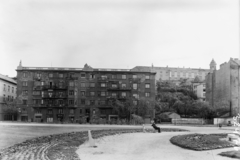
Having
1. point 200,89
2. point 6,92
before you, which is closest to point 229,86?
point 200,89

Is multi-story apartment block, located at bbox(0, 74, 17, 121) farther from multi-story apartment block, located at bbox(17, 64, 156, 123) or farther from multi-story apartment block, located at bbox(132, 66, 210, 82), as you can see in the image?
multi-story apartment block, located at bbox(132, 66, 210, 82)

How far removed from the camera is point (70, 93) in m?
72.9

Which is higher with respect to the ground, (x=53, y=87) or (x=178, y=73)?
(x=178, y=73)

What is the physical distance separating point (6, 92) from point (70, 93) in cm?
1872

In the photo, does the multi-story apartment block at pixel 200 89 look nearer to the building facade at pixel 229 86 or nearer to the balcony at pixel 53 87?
the building facade at pixel 229 86

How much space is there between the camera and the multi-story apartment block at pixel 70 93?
7175cm

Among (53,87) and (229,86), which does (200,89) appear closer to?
(229,86)

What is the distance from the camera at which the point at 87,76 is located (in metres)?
74.0

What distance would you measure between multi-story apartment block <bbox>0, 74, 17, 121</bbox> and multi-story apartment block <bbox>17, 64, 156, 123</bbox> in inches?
166

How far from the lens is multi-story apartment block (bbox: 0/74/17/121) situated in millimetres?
71062

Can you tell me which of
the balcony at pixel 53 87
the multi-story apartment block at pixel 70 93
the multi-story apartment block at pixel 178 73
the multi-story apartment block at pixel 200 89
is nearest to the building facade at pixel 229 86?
the multi-story apartment block at pixel 70 93

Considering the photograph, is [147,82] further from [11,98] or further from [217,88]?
[11,98]

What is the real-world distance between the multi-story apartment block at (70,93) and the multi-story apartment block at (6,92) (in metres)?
4.21

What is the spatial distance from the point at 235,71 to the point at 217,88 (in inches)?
368
